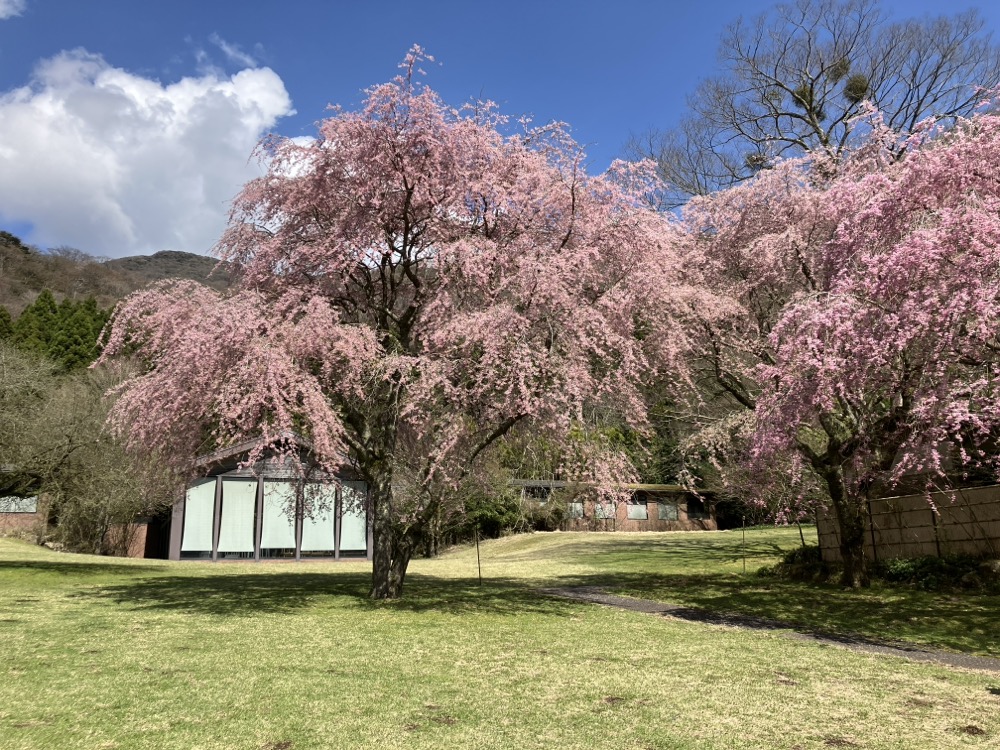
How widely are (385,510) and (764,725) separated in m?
9.02

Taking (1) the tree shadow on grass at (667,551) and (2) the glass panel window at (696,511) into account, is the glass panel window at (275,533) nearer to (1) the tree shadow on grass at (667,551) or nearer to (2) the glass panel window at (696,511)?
(1) the tree shadow on grass at (667,551)

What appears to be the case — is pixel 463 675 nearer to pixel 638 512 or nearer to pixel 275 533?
pixel 275 533

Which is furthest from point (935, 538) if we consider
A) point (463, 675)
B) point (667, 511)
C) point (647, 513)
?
point (667, 511)

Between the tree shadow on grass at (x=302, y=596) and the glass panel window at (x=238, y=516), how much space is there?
8.55m

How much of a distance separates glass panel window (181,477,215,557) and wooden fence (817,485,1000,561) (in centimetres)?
2102

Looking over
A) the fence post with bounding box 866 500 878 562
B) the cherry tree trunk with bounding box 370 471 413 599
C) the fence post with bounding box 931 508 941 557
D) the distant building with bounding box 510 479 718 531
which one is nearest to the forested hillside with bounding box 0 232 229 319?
the distant building with bounding box 510 479 718 531

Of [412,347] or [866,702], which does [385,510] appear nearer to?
[412,347]

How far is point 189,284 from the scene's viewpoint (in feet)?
41.8

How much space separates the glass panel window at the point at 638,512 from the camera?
141 ft

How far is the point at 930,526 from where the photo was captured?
49.6ft

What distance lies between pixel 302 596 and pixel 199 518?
49.7ft

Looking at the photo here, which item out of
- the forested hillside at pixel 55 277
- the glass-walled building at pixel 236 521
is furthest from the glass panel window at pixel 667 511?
the forested hillside at pixel 55 277

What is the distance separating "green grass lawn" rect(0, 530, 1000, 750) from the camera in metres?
5.34

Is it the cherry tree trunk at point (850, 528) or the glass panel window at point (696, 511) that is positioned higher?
the glass panel window at point (696, 511)
